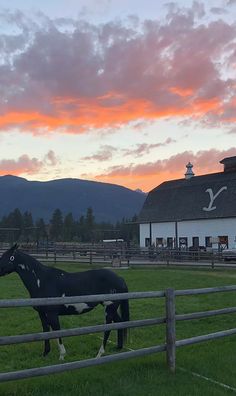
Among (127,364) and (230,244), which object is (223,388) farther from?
(230,244)

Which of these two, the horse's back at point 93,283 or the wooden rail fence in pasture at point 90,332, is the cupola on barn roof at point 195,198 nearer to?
the horse's back at point 93,283

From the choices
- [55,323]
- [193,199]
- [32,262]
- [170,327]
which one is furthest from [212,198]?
[170,327]

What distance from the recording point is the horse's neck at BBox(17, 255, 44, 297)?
29.2 feet

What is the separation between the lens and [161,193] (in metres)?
64.7

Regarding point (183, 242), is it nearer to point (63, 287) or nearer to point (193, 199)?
point (193, 199)

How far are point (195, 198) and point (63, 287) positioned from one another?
5107 cm

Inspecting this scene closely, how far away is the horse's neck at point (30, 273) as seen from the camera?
8.91 m

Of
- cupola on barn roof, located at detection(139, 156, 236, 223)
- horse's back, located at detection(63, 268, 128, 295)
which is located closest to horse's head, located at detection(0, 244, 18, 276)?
horse's back, located at detection(63, 268, 128, 295)

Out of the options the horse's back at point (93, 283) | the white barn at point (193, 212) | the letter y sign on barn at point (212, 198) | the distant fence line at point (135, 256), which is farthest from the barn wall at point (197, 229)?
the horse's back at point (93, 283)

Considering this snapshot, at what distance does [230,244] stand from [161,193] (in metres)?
14.0

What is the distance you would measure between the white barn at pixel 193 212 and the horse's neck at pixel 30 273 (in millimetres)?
42409

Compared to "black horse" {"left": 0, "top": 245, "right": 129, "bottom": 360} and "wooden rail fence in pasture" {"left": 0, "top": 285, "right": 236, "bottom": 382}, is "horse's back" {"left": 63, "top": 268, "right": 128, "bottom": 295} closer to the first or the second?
"black horse" {"left": 0, "top": 245, "right": 129, "bottom": 360}

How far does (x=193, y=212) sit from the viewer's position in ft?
188

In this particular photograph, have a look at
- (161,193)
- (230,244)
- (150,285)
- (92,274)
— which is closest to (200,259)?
(230,244)
